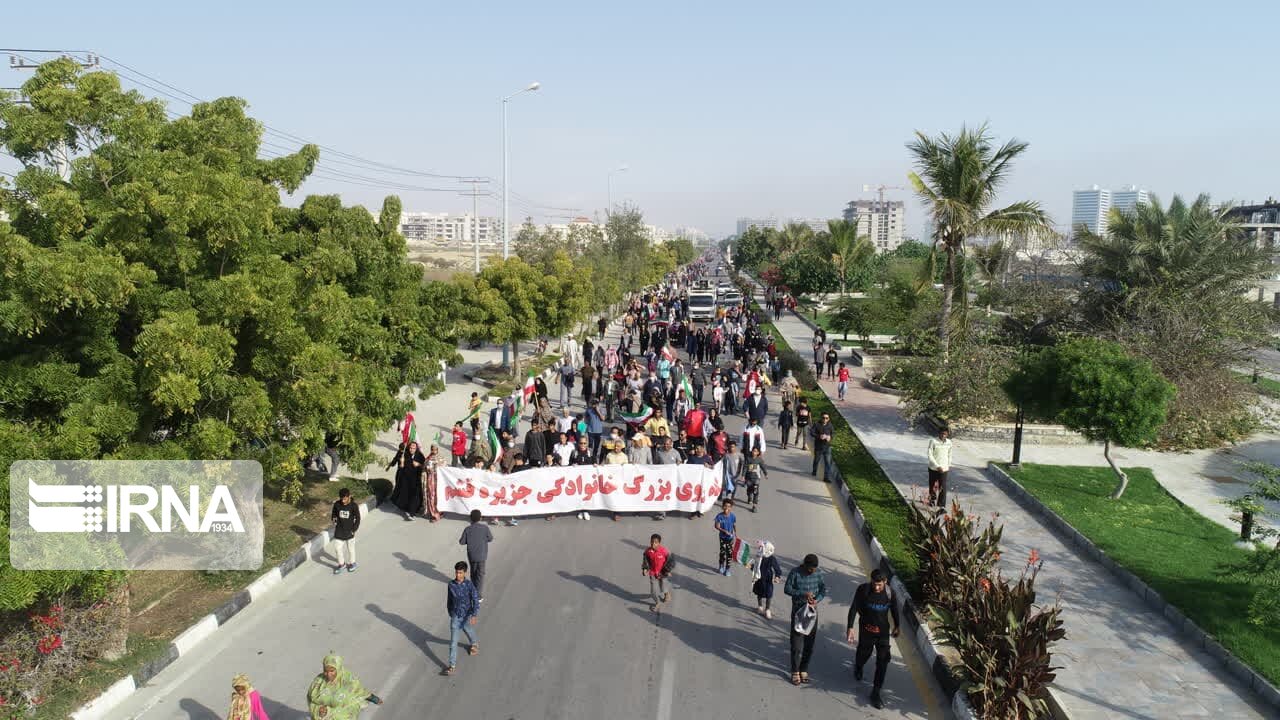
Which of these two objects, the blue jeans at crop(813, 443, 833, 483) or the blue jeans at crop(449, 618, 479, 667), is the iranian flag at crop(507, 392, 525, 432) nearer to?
the blue jeans at crop(813, 443, 833, 483)

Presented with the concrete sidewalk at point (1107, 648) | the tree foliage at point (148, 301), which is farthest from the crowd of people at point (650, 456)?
the tree foliage at point (148, 301)

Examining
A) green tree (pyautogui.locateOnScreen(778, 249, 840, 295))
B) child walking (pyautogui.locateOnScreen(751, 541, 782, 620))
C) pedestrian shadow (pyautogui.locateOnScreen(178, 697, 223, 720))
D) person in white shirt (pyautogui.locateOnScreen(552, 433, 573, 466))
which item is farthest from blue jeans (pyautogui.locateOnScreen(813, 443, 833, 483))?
green tree (pyautogui.locateOnScreen(778, 249, 840, 295))

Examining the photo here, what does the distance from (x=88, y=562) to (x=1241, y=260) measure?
2578 centimetres

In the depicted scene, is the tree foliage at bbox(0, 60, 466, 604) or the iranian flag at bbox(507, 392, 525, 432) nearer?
the tree foliage at bbox(0, 60, 466, 604)

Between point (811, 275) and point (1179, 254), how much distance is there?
30.9 metres

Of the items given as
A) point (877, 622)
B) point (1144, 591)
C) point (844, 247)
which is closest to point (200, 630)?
point (877, 622)

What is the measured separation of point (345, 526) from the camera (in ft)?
35.8

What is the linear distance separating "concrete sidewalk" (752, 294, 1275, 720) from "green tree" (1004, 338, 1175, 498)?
1852mm

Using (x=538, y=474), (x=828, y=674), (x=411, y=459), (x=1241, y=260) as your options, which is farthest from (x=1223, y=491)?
(x=411, y=459)

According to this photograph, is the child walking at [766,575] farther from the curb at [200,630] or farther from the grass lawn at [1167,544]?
the curb at [200,630]

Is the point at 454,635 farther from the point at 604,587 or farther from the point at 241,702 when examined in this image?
the point at 604,587

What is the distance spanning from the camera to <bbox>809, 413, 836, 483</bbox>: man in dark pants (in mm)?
15703

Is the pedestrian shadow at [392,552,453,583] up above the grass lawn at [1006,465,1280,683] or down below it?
below

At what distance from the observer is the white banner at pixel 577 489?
1311 centimetres
